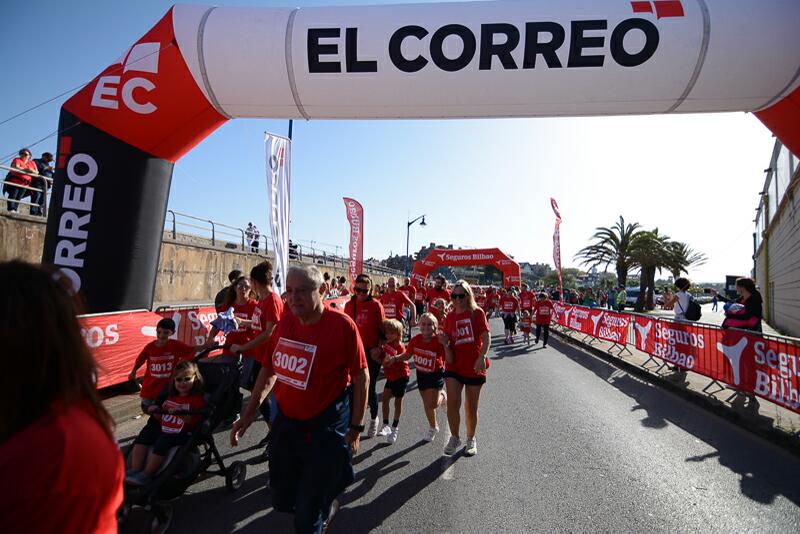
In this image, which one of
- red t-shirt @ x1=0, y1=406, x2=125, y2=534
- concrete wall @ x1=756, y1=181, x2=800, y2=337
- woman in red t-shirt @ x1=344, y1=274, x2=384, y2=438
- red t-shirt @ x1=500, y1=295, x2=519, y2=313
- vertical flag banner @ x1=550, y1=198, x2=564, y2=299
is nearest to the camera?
red t-shirt @ x1=0, y1=406, x2=125, y2=534

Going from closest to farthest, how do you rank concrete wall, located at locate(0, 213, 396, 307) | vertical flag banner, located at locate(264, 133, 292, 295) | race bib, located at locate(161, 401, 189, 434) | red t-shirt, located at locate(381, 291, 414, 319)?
1. race bib, located at locate(161, 401, 189, 434)
2. vertical flag banner, located at locate(264, 133, 292, 295)
3. red t-shirt, located at locate(381, 291, 414, 319)
4. concrete wall, located at locate(0, 213, 396, 307)

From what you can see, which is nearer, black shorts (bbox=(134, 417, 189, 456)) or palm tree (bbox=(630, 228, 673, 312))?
black shorts (bbox=(134, 417, 189, 456))

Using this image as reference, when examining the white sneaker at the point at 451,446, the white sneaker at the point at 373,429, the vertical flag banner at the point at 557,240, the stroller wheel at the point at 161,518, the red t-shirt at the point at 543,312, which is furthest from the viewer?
the vertical flag banner at the point at 557,240

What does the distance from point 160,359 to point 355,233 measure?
1080cm

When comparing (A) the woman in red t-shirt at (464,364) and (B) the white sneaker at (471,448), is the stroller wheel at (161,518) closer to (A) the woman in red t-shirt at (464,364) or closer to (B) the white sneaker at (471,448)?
(A) the woman in red t-shirt at (464,364)

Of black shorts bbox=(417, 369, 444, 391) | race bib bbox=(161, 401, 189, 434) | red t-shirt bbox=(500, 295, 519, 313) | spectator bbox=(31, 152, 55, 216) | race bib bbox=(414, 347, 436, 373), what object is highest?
spectator bbox=(31, 152, 55, 216)

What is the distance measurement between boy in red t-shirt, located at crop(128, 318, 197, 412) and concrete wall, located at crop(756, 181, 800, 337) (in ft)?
55.6

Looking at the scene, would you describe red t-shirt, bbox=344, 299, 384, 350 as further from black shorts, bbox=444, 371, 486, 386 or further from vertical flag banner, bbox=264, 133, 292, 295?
vertical flag banner, bbox=264, 133, 292, 295

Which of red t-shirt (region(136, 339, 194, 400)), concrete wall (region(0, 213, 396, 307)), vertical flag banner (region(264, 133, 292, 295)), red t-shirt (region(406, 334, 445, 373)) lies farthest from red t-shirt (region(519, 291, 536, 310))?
red t-shirt (region(136, 339, 194, 400))

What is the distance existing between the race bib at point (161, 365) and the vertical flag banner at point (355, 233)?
10156mm

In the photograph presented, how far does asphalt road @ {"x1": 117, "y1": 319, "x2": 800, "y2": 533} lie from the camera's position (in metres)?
3.48

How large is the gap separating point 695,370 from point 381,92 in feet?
25.1

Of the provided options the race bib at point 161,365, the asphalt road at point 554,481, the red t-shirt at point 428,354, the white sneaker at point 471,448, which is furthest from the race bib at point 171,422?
the white sneaker at point 471,448

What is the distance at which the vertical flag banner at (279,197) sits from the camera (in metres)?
7.38
